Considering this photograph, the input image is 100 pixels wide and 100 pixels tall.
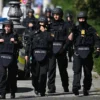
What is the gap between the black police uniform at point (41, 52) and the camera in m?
13.3

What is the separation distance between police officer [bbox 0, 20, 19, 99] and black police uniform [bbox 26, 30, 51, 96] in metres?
0.42

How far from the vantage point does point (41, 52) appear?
1334 cm

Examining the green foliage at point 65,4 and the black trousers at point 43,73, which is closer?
the black trousers at point 43,73

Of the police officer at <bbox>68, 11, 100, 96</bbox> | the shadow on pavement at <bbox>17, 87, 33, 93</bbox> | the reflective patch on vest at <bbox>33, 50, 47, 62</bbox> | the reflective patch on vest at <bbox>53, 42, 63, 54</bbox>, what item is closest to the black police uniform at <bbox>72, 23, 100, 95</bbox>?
the police officer at <bbox>68, 11, 100, 96</bbox>

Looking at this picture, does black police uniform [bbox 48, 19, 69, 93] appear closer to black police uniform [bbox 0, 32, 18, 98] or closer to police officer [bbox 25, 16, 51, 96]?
police officer [bbox 25, 16, 51, 96]

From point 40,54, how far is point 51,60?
98 cm

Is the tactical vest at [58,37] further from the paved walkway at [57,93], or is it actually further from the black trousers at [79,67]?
the paved walkway at [57,93]

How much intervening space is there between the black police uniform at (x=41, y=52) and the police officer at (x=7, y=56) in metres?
0.42

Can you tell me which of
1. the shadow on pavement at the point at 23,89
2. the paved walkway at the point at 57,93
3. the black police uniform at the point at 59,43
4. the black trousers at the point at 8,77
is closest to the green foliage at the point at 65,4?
the paved walkway at the point at 57,93

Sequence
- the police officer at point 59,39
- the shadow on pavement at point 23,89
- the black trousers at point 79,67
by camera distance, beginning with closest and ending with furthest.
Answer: the black trousers at point 79,67
the police officer at point 59,39
the shadow on pavement at point 23,89

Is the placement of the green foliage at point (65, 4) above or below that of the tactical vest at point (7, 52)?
below

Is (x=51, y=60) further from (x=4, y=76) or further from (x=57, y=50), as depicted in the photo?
(x=4, y=76)

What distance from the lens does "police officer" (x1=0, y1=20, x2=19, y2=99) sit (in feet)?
43.2

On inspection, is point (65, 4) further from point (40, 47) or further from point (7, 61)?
point (7, 61)
